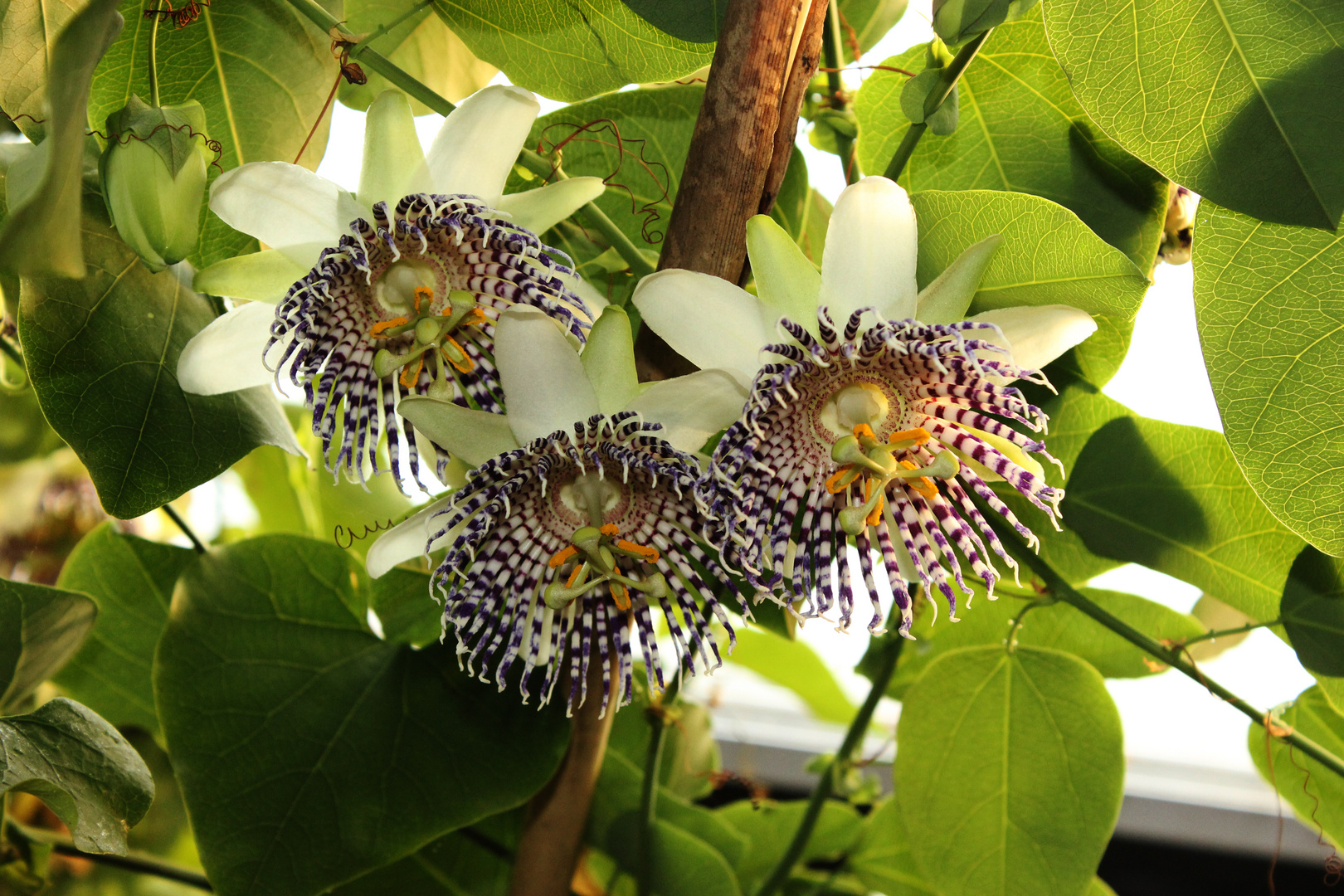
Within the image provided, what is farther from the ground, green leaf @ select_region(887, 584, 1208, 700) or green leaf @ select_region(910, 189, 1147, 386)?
green leaf @ select_region(910, 189, 1147, 386)

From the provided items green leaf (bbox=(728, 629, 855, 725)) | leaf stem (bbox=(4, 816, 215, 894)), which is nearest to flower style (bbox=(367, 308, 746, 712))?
leaf stem (bbox=(4, 816, 215, 894))

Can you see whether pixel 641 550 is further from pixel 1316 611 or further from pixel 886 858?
pixel 886 858

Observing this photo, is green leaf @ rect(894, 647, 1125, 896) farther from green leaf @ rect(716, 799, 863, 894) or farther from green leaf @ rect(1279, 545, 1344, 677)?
green leaf @ rect(716, 799, 863, 894)

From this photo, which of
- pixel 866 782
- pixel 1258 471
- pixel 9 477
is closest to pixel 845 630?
pixel 1258 471

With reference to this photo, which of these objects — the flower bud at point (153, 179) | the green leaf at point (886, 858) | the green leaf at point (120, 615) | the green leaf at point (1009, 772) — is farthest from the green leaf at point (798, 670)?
the flower bud at point (153, 179)

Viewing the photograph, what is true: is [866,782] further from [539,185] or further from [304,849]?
[539,185]

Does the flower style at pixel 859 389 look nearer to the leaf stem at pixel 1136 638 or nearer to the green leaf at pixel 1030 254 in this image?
the green leaf at pixel 1030 254
